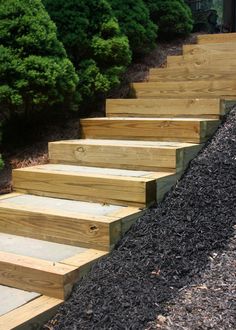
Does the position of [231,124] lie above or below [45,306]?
above

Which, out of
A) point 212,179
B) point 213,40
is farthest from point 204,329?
point 213,40

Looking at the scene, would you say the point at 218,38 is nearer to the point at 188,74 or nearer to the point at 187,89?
the point at 188,74

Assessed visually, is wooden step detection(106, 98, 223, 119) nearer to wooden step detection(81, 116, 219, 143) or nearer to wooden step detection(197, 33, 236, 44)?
wooden step detection(81, 116, 219, 143)

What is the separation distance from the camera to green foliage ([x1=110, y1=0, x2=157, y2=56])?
6027 mm

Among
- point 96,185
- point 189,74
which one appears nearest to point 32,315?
point 96,185

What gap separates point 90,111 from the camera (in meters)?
5.64

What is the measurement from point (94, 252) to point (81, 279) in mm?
243

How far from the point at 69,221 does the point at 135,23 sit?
11.5ft

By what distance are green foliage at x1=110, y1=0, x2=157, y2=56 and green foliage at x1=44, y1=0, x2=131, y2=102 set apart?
624mm

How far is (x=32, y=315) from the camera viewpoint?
2615mm

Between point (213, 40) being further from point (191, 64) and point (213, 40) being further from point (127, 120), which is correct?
point (127, 120)

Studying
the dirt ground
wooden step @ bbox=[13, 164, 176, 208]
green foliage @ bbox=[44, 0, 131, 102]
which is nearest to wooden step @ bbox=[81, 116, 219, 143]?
the dirt ground

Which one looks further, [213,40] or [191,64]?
[213,40]

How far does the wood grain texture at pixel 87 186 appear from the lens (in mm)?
3432
